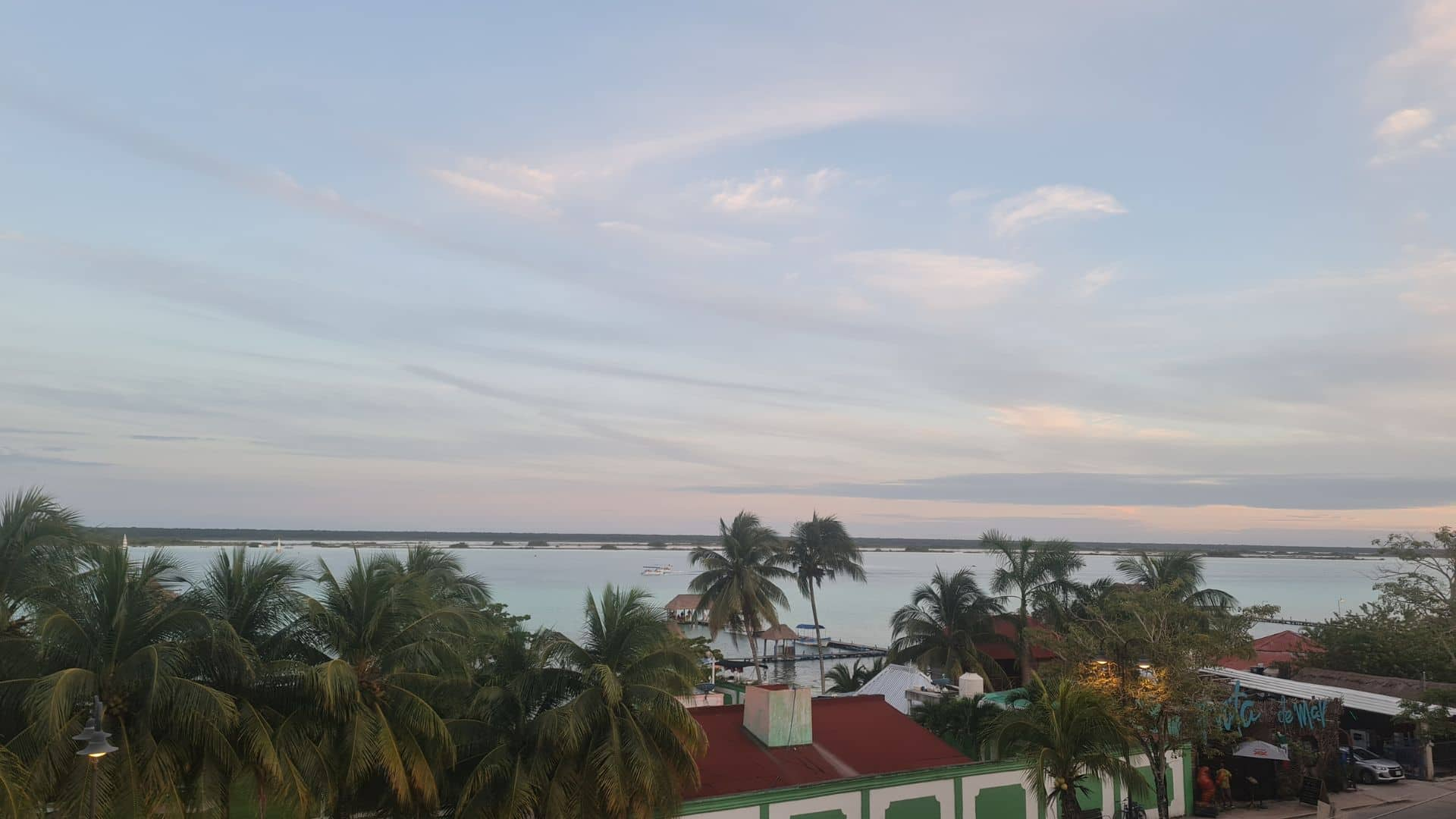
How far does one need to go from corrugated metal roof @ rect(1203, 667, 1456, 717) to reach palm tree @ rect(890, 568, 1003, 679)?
37.4 ft

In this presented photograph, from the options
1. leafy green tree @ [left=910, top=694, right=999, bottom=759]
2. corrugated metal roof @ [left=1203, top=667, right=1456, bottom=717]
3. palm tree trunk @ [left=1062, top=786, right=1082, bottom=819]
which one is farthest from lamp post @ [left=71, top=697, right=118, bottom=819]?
corrugated metal roof @ [left=1203, top=667, right=1456, bottom=717]

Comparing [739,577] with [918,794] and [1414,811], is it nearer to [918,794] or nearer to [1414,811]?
[918,794]

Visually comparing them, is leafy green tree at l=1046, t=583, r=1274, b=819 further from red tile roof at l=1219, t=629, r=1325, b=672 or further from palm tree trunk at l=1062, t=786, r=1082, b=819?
red tile roof at l=1219, t=629, r=1325, b=672

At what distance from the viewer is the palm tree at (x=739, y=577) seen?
158 ft

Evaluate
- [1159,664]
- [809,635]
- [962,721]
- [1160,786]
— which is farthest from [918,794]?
[809,635]

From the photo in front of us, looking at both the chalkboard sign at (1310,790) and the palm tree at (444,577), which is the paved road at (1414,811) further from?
the palm tree at (444,577)

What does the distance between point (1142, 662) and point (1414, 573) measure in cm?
889

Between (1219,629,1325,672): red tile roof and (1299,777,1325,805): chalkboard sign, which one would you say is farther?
(1219,629,1325,672): red tile roof

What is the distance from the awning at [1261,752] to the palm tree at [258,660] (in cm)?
2409

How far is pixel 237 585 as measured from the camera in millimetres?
15812

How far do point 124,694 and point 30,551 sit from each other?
5.13 meters

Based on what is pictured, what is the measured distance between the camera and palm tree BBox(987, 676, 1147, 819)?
62.5 ft

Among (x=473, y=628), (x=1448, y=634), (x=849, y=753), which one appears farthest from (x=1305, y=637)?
(x=473, y=628)

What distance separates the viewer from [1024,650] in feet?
149
